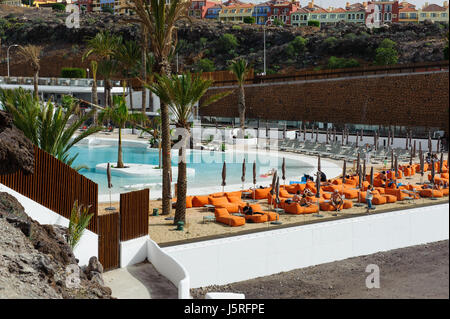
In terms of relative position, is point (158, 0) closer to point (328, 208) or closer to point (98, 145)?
point (328, 208)

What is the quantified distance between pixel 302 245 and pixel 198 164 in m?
11.7

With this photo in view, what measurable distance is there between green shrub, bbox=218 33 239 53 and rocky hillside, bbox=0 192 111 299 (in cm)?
6374

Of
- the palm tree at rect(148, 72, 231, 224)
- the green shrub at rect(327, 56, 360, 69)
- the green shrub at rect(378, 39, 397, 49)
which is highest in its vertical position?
the green shrub at rect(378, 39, 397, 49)

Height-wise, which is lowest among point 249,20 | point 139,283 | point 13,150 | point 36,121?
point 139,283

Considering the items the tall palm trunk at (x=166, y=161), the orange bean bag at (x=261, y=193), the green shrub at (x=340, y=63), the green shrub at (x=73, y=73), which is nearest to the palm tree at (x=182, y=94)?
the tall palm trunk at (x=166, y=161)

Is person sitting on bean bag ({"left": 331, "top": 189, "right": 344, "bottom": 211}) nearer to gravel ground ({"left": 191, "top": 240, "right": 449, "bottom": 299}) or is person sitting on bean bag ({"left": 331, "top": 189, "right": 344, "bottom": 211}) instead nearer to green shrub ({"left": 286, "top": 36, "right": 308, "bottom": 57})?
gravel ground ({"left": 191, "top": 240, "right": 449, "bottom": 299})

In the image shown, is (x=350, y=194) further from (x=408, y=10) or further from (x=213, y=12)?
(x=213, y=12)

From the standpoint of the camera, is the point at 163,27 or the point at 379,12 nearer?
the point at 163,27

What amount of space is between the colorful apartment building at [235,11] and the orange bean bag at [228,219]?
257 feet

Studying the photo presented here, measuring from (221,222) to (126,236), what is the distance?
3.06 m

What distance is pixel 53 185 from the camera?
920cm

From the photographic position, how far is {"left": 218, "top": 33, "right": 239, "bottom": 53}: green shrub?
70.6 meters

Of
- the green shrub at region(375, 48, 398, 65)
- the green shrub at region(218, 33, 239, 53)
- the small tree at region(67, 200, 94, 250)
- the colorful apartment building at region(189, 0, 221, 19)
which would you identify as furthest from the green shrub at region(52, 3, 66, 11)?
the small tree at region(67, 200, 94, 250)


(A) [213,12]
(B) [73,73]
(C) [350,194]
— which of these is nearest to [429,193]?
(C) [350,194]
